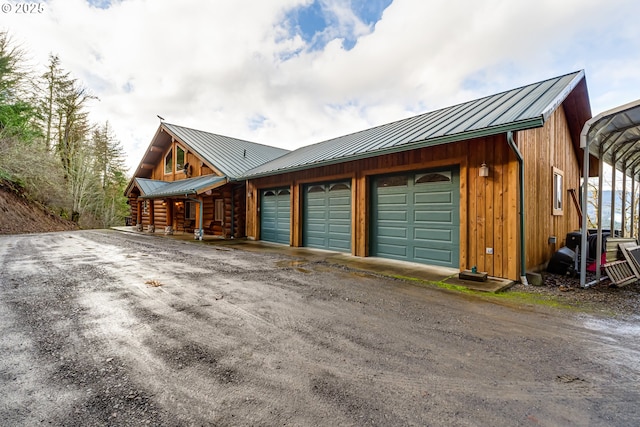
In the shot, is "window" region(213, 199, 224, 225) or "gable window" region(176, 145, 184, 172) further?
"gable window" region(176, 145, 184, 172)

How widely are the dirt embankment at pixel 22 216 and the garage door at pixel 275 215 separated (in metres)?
15.1

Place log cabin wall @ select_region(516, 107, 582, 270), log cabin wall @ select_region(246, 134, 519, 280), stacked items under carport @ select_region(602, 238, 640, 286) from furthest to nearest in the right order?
log cabin wall @ select_region(516, 107, 582, 270) → log cabin wall @ select_region(246, 134, 519, 280) → stacked items under carport @ select_region(602, 238, 640, 286)

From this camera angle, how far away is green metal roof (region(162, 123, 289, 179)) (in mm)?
13497

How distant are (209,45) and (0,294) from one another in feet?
37.0

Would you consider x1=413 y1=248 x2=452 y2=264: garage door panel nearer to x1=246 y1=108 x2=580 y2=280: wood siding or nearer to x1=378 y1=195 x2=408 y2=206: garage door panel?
x1=246 y1=108 x2=580 y2=280: wood siding

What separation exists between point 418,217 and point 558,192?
4.15 m

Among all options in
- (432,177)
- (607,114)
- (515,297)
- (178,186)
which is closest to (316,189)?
(432,177)

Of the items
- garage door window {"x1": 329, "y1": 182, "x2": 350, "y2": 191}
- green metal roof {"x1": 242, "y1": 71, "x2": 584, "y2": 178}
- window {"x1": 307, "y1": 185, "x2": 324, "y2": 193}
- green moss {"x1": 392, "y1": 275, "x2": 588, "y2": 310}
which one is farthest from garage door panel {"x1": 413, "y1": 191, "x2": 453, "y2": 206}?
window {"x1": 307, "y1": 185, "x2": 324, "y2": 193}

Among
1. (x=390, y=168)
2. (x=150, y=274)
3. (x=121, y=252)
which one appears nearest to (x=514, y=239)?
(x=390, y=168)

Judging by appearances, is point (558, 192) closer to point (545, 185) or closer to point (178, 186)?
point (545, 185)

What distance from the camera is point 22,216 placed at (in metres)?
17.0

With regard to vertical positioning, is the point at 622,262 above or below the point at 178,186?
below

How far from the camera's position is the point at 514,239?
5.34 meters

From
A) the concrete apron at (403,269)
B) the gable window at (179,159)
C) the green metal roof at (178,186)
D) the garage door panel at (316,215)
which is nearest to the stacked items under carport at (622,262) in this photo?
the concrete apron at (403,269)
